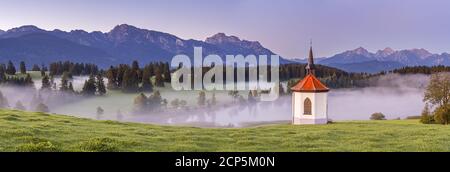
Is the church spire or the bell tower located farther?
the church spire

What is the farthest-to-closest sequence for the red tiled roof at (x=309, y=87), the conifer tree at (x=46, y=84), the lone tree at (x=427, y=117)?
the conifer tree at (x=46, y=84), the lone tree at (x=427, y=117), the red tiled roof at (x=309, y=87)

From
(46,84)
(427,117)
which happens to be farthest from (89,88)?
(427,117)

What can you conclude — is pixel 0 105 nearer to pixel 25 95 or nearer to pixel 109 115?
pixel 25 95

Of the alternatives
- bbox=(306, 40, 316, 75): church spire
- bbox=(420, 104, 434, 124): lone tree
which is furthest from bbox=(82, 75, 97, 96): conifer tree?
bbox=(420, 104, 434, 124): lone tree

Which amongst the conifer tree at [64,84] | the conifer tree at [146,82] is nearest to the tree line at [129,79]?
the conifer tree at [146,82]

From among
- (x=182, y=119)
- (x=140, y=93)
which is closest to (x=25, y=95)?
(x=140, y=93)

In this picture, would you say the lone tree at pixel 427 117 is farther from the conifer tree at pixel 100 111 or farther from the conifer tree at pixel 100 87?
the conifer tree at pixel 100 87

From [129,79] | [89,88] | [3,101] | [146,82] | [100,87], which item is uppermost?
[129,79]

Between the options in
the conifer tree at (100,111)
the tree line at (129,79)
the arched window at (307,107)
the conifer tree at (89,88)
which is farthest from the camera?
the tree line at (129,79)

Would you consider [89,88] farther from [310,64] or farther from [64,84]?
[310,64]

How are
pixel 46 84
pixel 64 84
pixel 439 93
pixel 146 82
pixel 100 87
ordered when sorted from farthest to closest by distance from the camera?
pixel 64 84, pixel 146 82, pixel 46 84, pixel 100 87, pixel 439 93

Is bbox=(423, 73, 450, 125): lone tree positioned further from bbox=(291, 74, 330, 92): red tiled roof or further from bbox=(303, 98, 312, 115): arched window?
Answer: bbox=(303, 98, 312, 115): arched window

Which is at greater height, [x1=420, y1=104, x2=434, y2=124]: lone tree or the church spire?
the church spire

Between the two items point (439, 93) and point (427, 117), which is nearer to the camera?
point (439, 93)
